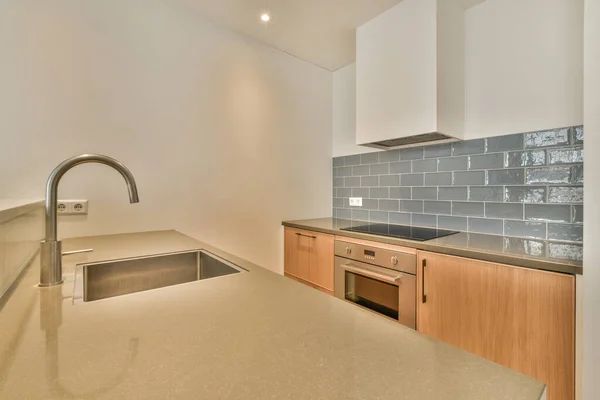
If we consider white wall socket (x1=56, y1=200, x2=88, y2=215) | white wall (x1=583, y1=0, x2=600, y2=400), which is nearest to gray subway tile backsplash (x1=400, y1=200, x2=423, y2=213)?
white wall (x1=583, y1=0, x2=600, y2=400)

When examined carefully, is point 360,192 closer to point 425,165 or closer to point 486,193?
point 425,165

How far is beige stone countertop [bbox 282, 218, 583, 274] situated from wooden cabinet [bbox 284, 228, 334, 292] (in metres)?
0.34

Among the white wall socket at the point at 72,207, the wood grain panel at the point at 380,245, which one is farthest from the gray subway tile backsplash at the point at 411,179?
the white wall socket at the point at 72,207

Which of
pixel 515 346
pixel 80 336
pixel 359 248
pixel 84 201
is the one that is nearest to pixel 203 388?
pixel 80 336

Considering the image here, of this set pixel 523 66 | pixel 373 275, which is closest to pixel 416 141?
pixel 523 66

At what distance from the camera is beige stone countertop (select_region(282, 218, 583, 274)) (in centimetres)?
108

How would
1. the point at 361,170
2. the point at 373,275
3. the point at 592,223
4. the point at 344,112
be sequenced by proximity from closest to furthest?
the point at 592,223 → the point at 373,275 → the point at 361,170 → the point at 344,112

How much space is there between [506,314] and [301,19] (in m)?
2.11

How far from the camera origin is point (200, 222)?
1.98 meters

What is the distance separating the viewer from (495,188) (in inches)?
67.4

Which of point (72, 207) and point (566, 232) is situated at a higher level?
point (72, 207)

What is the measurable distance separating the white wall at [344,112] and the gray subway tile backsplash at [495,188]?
337 millimetres

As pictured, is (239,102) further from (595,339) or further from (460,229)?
(595,339)

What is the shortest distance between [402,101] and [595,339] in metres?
1.43
